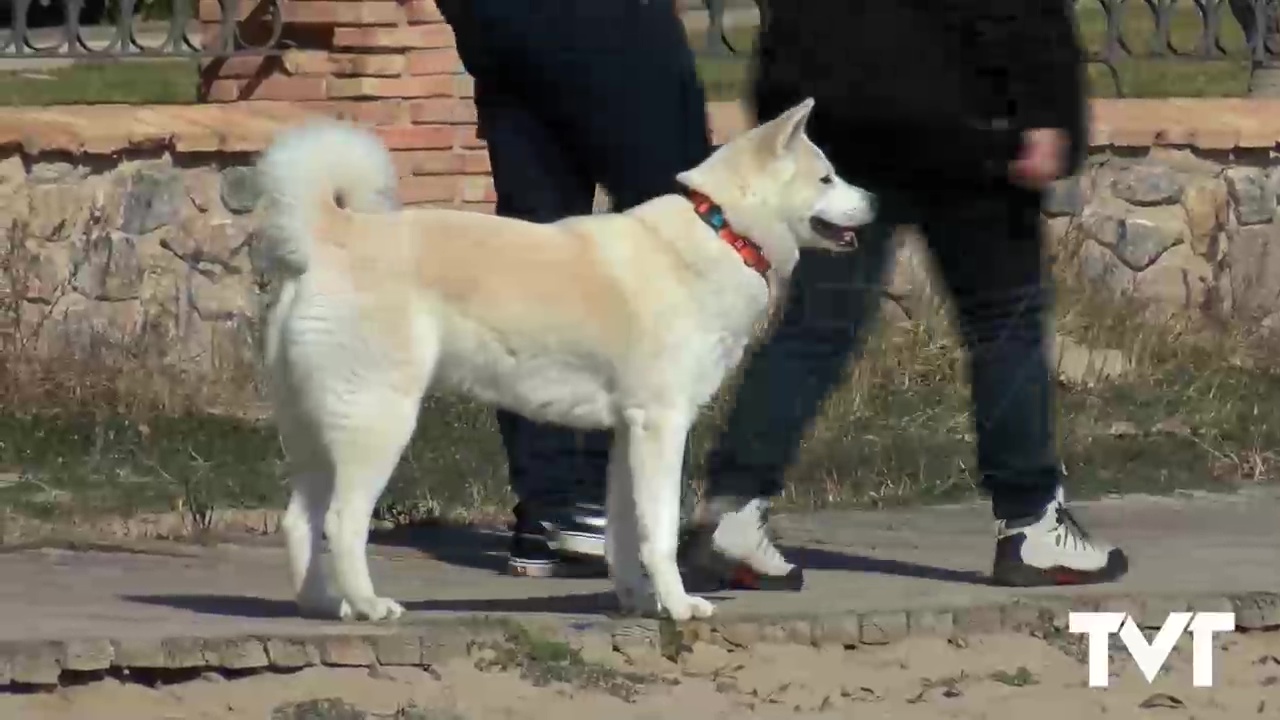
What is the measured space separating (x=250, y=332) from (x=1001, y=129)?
9.86 feet

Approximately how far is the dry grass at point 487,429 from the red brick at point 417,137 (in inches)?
29.6

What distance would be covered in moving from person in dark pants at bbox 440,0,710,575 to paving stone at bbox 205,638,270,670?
989 millimetres

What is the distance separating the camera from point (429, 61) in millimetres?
7254

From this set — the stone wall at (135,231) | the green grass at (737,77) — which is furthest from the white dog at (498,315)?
the stone wall at (135,231)

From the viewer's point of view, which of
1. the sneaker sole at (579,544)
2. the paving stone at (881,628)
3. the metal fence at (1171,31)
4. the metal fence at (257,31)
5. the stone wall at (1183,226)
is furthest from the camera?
the metal fence at (1171,31)

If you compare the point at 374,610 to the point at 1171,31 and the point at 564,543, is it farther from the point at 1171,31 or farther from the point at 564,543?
the point at 1171,31

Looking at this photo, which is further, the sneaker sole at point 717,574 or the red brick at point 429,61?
the red brick at point 429,61

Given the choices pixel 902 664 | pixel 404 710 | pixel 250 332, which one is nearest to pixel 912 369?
pixel 250 332

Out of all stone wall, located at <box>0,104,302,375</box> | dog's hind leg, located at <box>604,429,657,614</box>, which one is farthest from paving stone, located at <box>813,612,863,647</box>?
stone wall, located at <box>0,104,302,375</box>

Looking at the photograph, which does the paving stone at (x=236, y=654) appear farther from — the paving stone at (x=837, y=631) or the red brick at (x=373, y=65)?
the red brick at (x=373, y=65)

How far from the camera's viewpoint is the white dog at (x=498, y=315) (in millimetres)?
A: 4180

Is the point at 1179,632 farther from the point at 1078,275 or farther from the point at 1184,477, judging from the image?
the point at 1078,275

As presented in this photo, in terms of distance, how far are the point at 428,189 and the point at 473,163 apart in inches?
6.3

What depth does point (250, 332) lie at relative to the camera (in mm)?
6918
